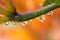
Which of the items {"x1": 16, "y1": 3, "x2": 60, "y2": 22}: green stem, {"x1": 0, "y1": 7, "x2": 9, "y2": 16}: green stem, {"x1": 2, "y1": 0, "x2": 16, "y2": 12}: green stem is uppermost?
{"x1": 2, "y1": 0, "x2": 16, "y2": 12}: green stem

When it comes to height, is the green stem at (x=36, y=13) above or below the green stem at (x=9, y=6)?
below

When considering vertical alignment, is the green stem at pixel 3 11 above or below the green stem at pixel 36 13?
above

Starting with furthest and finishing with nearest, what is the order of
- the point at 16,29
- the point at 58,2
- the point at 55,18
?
the point at 55,18 < the point at 16,29 < the point at 58,2

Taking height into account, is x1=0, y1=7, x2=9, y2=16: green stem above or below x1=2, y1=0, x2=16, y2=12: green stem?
below

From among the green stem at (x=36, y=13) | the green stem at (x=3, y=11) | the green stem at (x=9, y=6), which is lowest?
the green stem at (x=36, y=13)

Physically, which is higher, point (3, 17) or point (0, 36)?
point (0, 36)

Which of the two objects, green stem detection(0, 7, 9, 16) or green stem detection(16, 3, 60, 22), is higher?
green stem detection(0, 7, 9, 16)

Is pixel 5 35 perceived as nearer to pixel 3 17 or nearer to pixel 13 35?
pixel 13 35

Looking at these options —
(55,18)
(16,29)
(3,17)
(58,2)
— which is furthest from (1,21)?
(55,18)

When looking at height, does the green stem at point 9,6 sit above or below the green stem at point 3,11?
above

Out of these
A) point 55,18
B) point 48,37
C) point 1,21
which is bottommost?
point 1,21

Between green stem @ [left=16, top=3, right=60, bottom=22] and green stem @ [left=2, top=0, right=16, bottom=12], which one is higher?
green stem @ [left=2, top=0, right=16, bottom=12]
